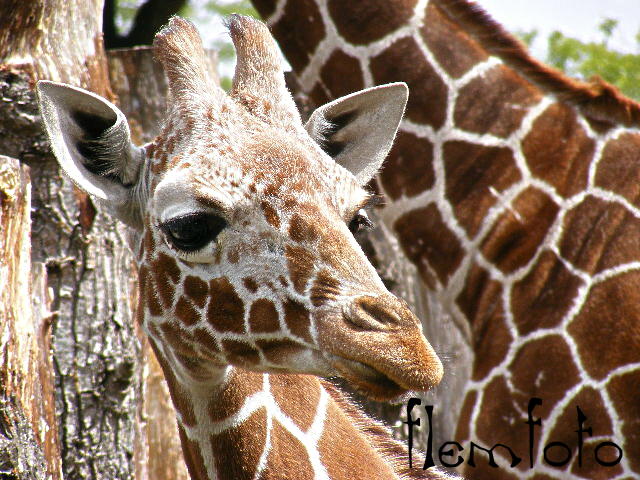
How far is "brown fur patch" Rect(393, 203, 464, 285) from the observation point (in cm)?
524

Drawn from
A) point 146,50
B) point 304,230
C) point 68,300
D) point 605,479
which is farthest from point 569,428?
point 146,50

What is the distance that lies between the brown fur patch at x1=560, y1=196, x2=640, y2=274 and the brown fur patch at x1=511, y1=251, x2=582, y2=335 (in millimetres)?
97

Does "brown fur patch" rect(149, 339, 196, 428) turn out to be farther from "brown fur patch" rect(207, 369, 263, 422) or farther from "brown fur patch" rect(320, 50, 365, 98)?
"brown fur patch" rect(320, 50, 365, 98)

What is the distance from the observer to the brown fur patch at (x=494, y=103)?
521cm

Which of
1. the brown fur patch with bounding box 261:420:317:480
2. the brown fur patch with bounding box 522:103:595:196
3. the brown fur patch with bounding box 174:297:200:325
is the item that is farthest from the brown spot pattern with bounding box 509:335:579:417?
the brown fur patch with bounding box 174:297:200:325

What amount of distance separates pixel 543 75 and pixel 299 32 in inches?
63.6

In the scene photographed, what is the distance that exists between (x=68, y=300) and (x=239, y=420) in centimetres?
175

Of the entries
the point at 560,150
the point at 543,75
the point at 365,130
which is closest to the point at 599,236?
the point at 560,150

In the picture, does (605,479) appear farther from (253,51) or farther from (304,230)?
(253,51)

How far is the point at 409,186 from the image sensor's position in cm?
536

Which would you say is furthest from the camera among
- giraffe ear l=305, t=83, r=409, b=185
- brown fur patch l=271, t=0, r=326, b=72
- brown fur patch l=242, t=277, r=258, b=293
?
brown fur patch l=271, t=0, r=326, b=72

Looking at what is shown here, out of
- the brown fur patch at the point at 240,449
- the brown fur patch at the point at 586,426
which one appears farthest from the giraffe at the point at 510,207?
the brown fur patch at the point at 240,449

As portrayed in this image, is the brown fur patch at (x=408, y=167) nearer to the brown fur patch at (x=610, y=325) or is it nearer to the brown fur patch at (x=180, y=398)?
the brown fur patch at (x=610, y=325)

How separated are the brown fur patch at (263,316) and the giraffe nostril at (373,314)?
0.32 metres
